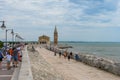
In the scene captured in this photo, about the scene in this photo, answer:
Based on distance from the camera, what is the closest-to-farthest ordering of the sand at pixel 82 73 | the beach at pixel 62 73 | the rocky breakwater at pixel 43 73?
the rocky breakwater at pixel 43 73 → the beach at pixel 62 73 → the sand at pixel 82 73

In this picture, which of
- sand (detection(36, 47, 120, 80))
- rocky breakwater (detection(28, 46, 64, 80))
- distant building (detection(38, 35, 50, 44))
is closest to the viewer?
rocky breakwater (detection(28, 46, 64, 80))

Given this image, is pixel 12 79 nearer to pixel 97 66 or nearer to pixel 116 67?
pixel 116 67

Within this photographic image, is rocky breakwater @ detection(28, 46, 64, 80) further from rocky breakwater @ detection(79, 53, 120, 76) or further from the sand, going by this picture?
rocky breakwater @ detection(79, 53, 120, 76)

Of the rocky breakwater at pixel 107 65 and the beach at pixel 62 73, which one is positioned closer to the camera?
the beach at pixel 62 73

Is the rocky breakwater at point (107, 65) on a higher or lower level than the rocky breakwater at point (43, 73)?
lower

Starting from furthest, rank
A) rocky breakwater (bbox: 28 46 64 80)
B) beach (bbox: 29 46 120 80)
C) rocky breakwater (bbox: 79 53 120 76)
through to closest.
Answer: rocky breakwater (bbox: 79 53 120 76) < beach (bbox: 29 46 120 80) < rocky breakwater (bbox: 28 46 64 80)

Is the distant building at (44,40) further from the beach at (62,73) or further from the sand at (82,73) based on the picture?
the beach at (62,73)

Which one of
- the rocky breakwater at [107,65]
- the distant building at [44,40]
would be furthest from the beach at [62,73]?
the distant building at [44,40]

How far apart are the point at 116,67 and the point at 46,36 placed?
366 feet

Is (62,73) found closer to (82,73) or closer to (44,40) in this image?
(82,73)

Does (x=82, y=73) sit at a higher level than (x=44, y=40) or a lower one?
lower

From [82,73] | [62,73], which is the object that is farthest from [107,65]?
[62,73]

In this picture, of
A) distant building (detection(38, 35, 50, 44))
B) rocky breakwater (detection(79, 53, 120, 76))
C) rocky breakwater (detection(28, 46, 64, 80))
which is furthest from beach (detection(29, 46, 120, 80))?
distant building (detection(38, 35, 50, 44))

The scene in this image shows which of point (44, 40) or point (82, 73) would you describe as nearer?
point (82, 73)
